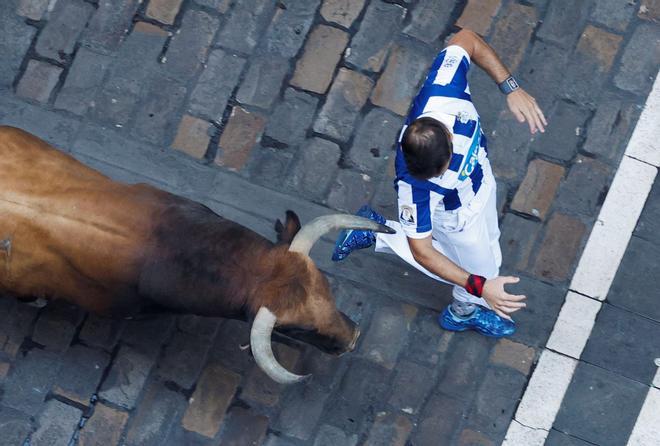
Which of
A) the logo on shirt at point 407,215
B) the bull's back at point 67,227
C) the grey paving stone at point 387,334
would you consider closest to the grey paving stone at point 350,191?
the grey paving stone at point 387,334

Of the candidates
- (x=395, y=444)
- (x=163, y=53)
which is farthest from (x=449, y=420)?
(x=163, y=53)

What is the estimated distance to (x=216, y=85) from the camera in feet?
20.3

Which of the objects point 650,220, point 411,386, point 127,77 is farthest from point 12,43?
point 650,220

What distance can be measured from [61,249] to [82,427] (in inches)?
59.9

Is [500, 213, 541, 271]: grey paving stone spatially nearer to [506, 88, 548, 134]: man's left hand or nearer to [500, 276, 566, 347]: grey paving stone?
[500, 276, 566, 347]: grey paving stone

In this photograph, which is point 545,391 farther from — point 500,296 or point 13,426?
point 13,426

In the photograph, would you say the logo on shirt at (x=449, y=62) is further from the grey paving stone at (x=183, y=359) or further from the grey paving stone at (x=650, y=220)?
the grey paving stone at (x=183, y=359)

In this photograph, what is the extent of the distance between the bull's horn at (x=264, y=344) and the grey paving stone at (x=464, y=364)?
159cm

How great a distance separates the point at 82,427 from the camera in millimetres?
5719

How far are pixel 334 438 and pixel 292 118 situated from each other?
2238mm

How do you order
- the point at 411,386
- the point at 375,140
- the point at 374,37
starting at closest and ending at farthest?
the point at 411,386
the point at 375,140
the point at 374,37

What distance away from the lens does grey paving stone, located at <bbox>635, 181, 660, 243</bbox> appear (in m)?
5.80

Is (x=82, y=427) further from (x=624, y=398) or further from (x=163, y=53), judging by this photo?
(x=624, y=398)

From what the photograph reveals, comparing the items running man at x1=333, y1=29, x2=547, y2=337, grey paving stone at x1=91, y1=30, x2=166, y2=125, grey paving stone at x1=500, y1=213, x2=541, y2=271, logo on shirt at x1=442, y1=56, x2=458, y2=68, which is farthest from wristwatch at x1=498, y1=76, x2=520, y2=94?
grey paving stone at x1=91, y1=30, x2=166, y2=125
